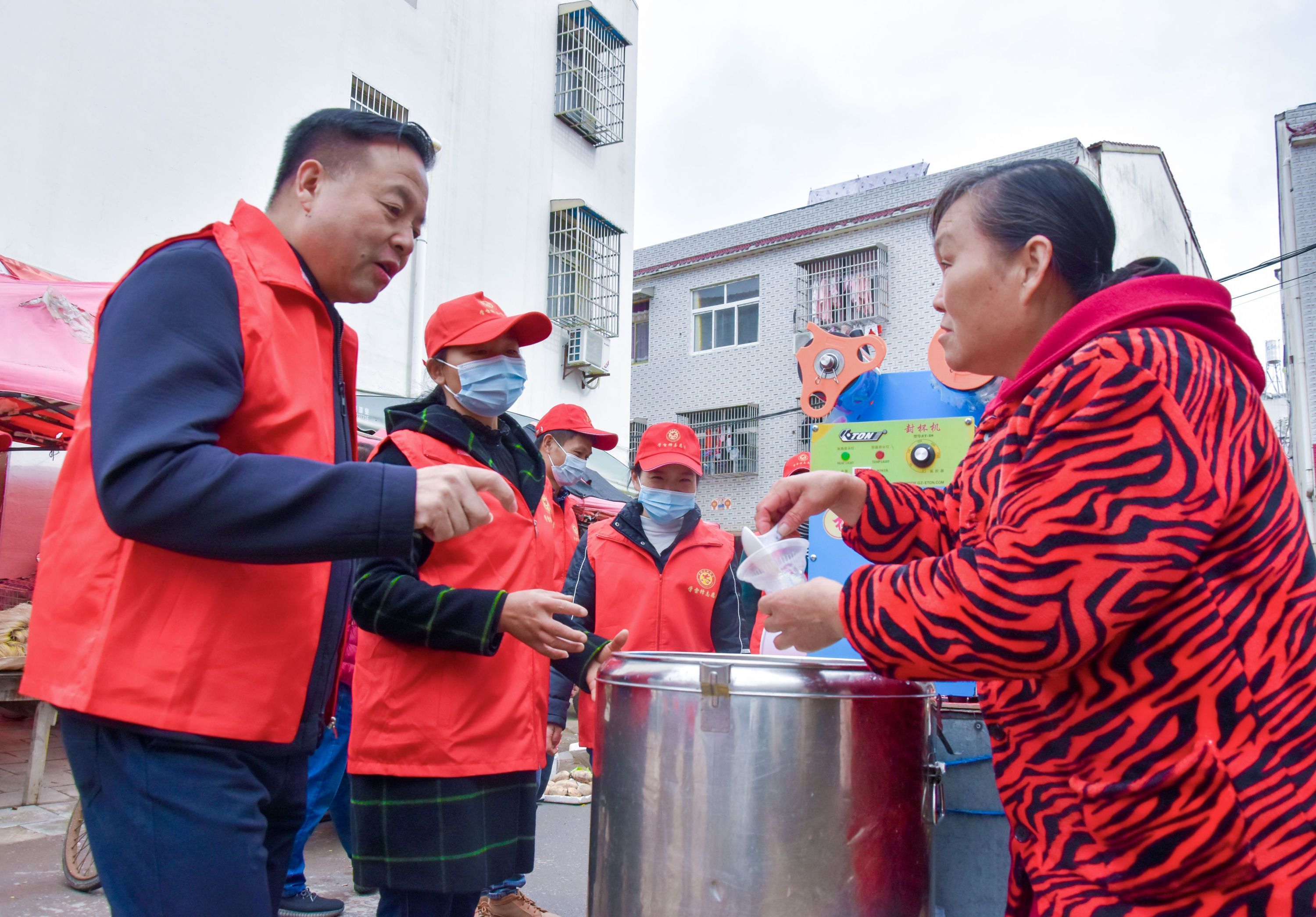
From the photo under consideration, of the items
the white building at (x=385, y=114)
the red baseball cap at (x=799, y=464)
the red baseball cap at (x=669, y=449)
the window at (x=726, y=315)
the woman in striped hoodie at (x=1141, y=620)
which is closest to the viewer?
the woman in striped hoodie at (x=1141, y=620)

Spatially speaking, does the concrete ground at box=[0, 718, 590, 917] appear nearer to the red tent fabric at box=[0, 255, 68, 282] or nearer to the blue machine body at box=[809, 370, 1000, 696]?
the blue machine body at box=[809, 370, 1000, 696]

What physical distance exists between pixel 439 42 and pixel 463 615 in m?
9.66

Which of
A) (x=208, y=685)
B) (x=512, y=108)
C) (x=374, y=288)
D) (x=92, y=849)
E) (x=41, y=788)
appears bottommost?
(x=41, y=788)

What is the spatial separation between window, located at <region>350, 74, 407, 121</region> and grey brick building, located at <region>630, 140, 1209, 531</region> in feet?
24.6

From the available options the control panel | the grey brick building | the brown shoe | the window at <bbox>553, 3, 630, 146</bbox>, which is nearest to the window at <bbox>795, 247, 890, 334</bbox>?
the grey brick building

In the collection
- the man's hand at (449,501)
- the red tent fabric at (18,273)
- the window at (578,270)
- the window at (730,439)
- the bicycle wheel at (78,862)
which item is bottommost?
the bicycle wheel at (78,862)

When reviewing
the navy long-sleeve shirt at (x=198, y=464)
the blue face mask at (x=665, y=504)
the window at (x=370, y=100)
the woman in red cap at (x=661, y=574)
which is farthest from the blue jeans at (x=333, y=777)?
the window at (x=370, y=100)

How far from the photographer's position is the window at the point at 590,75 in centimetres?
1180

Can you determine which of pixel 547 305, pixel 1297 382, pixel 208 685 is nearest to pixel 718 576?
pixel 208 685

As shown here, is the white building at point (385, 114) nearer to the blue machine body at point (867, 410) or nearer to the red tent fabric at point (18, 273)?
the red tent fabric at point (18, 273)

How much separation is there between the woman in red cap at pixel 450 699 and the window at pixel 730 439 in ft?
46.5

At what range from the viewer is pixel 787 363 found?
16.1m

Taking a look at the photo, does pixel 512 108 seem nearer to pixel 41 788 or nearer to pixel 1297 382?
pixel 41 788

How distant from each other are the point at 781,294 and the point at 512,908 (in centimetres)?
1428
